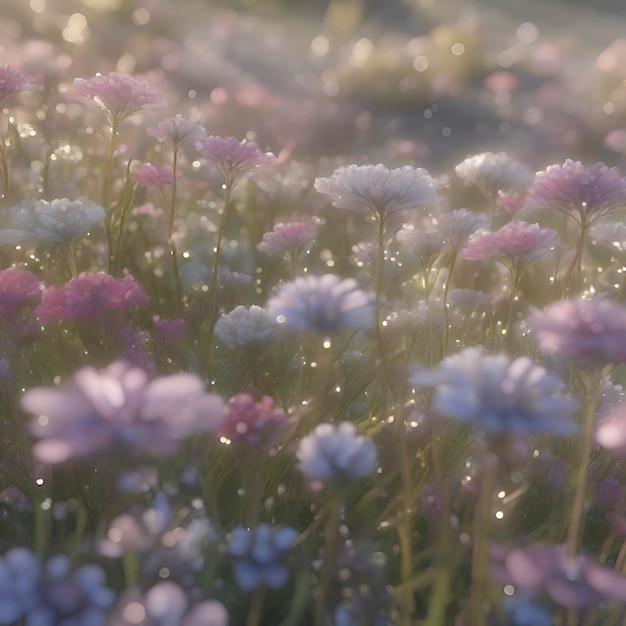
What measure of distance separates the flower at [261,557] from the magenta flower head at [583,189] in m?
0.76

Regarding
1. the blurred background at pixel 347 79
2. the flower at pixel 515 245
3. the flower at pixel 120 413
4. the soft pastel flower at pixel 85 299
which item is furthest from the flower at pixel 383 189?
the blurred background at pixel 347 79

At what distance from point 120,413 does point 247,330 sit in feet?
2.14

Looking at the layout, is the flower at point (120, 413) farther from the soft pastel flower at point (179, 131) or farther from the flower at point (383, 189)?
the soft pastel flower at point (179, 131)

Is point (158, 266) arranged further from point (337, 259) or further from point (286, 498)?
point (286, 498)

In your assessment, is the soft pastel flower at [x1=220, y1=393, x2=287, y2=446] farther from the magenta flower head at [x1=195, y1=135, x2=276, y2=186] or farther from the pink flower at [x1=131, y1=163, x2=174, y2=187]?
the pink flower at [x1=131, y1=163, x2=174, y2=187]

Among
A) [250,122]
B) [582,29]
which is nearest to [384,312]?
[250,122]

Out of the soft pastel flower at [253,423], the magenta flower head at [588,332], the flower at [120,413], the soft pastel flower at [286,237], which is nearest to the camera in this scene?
the flower at [120,413]

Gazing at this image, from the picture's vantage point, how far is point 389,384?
1.37 m

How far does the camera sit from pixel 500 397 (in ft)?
2.44

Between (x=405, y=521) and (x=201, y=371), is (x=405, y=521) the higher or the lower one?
the higher one

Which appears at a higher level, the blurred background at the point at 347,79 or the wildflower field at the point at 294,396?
the wildflower field at the point at 294,396

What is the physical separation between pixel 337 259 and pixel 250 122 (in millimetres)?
1716

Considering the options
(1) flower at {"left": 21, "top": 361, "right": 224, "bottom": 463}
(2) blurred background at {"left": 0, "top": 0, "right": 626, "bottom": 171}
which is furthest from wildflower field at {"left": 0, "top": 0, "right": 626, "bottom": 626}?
(2) blurred background at {"left": 0, "top": 0, "right": 626, "bottom": 171}

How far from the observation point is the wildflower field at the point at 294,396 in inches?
30.7
